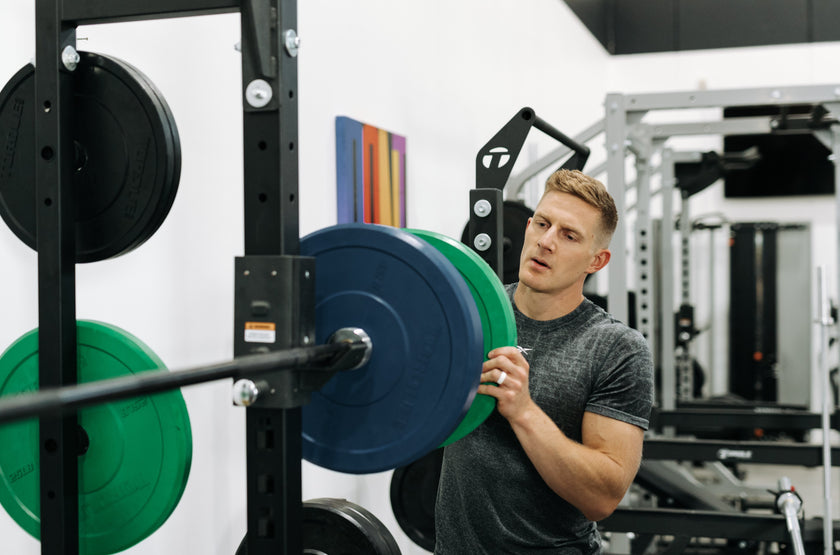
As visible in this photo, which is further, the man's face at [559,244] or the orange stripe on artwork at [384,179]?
the orange stripe on artwork at [384,179]

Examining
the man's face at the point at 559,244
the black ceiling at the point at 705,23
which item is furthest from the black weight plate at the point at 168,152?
the black ceiling at the point at 705,23

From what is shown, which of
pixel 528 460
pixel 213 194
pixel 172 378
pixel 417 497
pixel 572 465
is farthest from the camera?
pixel 417 497

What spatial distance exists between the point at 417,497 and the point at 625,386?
1.25m

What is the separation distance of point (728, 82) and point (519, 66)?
11.2 ft

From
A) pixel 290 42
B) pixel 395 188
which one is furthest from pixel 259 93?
pixel 395 188

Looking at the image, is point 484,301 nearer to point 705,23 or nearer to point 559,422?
point 559,422

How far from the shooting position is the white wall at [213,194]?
2.02 meters

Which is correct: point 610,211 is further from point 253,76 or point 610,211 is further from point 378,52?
point 378,52

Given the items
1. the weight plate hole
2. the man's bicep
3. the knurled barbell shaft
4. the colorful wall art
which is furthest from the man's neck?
Answer: the colorful wall art

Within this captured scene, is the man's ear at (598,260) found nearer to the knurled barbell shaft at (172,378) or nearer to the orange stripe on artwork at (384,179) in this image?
the knurled barbell shaft at (172,378)

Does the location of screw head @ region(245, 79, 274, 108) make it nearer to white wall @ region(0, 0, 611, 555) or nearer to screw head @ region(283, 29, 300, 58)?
screw head @ region(283, 29, 300, 58)

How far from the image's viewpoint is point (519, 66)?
5.34 metres

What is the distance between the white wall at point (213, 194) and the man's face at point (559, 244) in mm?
908

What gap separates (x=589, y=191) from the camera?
1918 mm
